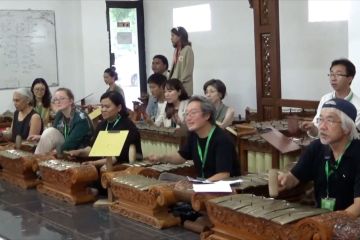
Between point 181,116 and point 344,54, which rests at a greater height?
point 344,54

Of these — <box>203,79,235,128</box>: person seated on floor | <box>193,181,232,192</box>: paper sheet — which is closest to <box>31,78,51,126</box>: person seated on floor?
<box>203,79,235,128</box>: person seated on floor

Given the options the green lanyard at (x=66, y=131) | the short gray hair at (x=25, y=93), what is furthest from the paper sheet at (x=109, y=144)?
the short gray hair at (x=25, y=93)

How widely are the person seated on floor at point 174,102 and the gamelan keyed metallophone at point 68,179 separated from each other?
1.51 metres

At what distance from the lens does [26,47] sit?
27.1ft

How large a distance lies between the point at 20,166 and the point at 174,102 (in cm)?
170

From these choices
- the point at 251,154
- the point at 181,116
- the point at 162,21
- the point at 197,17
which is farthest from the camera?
the point at 162,21

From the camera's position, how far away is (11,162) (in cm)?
476

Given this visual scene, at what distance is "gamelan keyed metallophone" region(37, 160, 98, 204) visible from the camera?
12.8ft

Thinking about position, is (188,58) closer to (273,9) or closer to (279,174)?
(273,9)

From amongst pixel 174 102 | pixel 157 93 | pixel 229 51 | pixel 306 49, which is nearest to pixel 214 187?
pixel 174 102

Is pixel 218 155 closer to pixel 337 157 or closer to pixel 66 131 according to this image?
pixel 337 157

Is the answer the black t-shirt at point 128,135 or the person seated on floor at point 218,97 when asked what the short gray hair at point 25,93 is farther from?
the person seated on floor at point 218,97

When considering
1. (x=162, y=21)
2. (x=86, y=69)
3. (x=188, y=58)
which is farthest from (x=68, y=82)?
(x=188, y=58)

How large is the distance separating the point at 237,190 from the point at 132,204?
0.79 meters
